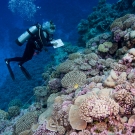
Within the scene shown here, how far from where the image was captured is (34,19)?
35.4 m

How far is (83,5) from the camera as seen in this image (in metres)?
31.2

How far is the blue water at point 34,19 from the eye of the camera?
1848cm

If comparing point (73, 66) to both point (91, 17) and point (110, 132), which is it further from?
point (91, 17)

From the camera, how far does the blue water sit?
60.6ft

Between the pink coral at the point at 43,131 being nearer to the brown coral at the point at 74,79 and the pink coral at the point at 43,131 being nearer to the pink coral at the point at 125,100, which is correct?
the pink coral at the point at 125,100

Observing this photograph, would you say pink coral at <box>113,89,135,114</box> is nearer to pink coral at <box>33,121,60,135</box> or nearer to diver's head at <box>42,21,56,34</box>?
pink coral at <box>33,121,60,135</box>

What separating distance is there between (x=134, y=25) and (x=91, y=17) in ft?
33.0

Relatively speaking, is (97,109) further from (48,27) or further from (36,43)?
(36,43)

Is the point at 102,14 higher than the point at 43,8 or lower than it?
lower

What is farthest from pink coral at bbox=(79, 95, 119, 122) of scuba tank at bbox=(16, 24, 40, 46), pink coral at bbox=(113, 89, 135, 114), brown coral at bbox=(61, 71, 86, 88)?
scuba tank at bbox=(16, 24, 40, 46)

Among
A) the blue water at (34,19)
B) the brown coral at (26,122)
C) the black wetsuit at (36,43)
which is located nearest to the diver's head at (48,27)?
the black wetsuit at (36,43)

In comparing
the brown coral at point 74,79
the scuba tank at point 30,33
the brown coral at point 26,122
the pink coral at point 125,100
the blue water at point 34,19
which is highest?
the blue water at point 34,19

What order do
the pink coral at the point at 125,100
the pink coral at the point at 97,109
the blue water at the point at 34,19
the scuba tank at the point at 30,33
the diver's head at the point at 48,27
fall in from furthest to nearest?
the blue water at the point at 34,19 < the scuba tank at the point at 30,33 < the diver's head at the point at 48,27 < the pink coral at the point at 125,100 < the pink coral at the point at 97,109

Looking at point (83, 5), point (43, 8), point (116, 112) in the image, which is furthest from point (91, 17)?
point (43, 8)
